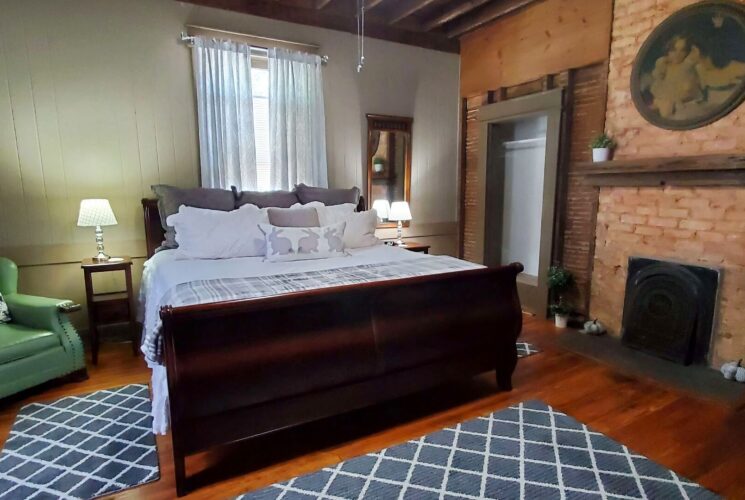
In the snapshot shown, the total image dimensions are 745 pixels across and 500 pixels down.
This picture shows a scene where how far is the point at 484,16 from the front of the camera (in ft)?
14.3

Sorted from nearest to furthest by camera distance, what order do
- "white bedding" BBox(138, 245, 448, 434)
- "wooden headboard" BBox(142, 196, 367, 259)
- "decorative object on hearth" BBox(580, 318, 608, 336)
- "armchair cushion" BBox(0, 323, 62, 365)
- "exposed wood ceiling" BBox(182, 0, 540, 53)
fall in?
"white bedding" BBox(138, 245, 448, 434) → "armchair cushion" BBox(0, 323, 62, 365) → "wooden headboard" BBox(142, 196, 367, 259) → "decorative object on hearth" BBox(580, 318, 608, 336) → "exposed wood ceiling" BBox(182, 0, 540, 53)

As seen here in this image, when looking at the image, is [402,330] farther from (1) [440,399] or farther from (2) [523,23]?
(2) [523,23]

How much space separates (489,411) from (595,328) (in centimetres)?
169

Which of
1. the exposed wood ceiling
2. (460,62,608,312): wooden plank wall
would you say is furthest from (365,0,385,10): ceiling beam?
(460,62,608,312): wooden plank wall

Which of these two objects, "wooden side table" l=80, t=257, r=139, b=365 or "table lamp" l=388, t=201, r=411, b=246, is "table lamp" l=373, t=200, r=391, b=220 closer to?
"table lamp" l=388, t=201, r=411, b=246

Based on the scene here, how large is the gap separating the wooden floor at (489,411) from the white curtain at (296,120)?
2.12 m

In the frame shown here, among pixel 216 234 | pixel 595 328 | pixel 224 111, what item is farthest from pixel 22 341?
pixel 595 328

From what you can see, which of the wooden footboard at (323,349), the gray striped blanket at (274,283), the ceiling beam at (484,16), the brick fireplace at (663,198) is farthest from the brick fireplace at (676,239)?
the ceiling beam at (484,16)

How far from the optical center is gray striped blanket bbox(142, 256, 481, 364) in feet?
6.31

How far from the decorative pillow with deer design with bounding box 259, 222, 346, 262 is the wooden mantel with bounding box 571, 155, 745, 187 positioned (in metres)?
2.22

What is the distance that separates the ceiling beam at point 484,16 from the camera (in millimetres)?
4055

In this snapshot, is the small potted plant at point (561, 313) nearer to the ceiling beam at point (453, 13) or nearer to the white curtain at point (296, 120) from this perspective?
the white curtain at point (296, 120)

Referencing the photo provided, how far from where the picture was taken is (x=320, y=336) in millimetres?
2018

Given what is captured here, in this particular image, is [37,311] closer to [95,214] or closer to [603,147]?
[95,214]
